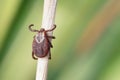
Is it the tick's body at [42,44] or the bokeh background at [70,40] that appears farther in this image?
the bokeh background at [70,40]

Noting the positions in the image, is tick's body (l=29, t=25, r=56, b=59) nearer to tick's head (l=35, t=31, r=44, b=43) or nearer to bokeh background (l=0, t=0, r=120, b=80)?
tick's head (l=35, t=31, r=44, b=43)

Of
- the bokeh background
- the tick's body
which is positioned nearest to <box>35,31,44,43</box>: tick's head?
the tick's body

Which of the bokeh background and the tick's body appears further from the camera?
the bokeh background

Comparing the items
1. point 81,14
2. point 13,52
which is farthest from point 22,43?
point 81,14

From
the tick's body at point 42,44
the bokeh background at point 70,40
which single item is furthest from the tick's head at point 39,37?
the bokeh background at point 70,40

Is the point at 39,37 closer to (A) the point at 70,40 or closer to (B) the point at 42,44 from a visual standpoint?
(B) the point at 42,44

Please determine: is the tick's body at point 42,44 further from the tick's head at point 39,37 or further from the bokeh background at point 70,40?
the bokeh background at point 70,40

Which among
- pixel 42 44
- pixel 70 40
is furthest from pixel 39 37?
pixel 70 40

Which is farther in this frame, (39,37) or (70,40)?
(70,40)
